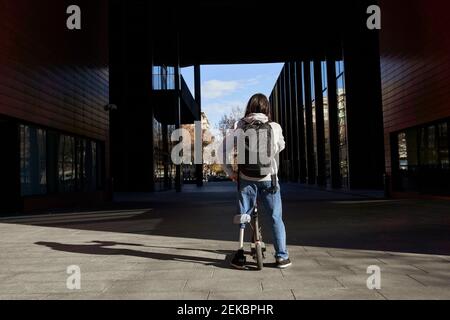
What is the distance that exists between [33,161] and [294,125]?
39008 mm

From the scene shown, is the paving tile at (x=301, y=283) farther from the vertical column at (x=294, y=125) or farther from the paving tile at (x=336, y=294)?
the vertical column at (x=294, y=125)

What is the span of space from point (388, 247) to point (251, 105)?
3091 millimetres

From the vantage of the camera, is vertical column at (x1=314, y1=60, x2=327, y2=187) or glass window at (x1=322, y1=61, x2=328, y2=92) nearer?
glass window at (x1=322, y1=61, x2=328, y2=92)

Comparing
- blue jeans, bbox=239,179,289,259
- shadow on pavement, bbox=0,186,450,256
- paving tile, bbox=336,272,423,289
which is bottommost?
shadow on pavement, bbox=0,186,450,256

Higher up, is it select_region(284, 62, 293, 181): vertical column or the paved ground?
select_region(284, 62, 293, 181): vertical column

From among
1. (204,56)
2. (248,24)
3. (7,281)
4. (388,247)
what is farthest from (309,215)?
(204,56)

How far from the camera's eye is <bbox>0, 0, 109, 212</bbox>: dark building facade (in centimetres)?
1389

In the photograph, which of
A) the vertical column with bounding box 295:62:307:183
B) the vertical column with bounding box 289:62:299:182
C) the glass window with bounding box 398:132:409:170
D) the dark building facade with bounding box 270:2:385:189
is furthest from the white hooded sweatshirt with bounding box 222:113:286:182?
the vertical column with bounding box 289:62:299:182

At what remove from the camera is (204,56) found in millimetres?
41031

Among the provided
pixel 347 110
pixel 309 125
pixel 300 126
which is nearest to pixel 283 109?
pixel 300 126

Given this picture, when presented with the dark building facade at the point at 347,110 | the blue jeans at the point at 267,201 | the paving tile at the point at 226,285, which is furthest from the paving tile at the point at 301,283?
the dark building facade at the point at 347,110

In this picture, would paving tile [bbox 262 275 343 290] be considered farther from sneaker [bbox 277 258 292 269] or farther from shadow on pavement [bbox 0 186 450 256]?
shadow on pavement [bbox 0 186 450 256]

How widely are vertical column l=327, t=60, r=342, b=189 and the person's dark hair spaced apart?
26.6 m

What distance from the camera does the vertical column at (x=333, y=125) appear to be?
3167 cm
